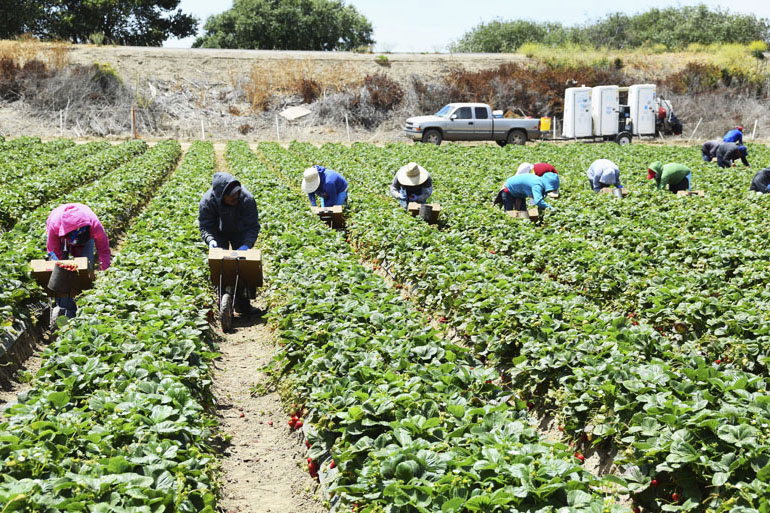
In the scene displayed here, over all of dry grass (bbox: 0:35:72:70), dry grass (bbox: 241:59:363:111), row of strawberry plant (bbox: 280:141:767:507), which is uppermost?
dry grass (bbox: 0:35:72:70)

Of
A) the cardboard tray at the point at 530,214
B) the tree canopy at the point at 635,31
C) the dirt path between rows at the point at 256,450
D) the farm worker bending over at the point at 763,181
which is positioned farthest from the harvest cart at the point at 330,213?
the tree canopy at the point at 635,31

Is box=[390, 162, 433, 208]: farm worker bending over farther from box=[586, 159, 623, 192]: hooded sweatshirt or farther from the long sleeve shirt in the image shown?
box=[586, 159, 623, 192]: hooded sweatshirt

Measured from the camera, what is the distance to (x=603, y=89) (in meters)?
34.1

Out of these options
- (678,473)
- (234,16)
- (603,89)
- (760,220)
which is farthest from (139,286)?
(234,16)

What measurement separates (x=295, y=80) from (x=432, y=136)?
1639 centimetres

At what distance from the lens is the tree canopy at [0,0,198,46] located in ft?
170

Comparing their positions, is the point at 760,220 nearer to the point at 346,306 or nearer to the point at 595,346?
the point at 595,346

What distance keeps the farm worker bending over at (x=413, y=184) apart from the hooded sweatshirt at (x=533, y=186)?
1.55 metres

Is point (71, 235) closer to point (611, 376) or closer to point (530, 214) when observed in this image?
point (611, 376)

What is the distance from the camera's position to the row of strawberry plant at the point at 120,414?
3281 mm

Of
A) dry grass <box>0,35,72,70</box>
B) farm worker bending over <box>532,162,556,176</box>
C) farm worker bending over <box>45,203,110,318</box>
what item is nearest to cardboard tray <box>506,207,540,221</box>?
farm worker bending over <box>532,162,556,176</box>

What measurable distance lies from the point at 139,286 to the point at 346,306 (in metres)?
2.34

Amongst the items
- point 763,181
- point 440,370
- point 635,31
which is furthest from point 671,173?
point 635,31

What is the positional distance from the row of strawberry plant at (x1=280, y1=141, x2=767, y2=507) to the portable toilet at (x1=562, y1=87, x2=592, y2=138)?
29.4 meters
